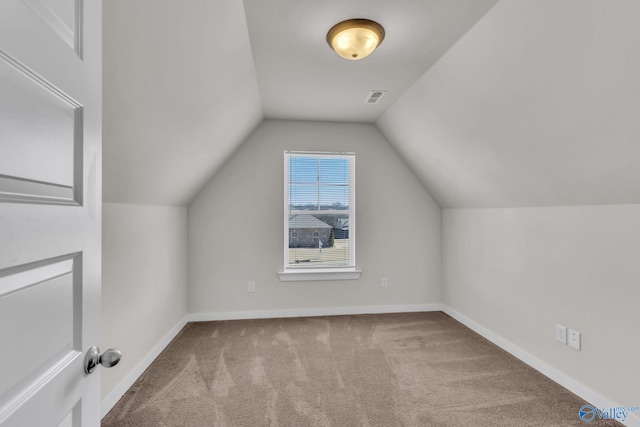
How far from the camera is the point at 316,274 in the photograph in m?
3.83

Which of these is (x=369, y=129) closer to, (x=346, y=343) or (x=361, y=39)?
(x=361, y=39)

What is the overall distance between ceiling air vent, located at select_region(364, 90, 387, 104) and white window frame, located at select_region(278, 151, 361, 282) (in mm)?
848

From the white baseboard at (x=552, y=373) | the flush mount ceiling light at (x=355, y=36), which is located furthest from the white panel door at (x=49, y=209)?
the white baseboard at (x=552, y=373)

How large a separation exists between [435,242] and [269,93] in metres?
2.66

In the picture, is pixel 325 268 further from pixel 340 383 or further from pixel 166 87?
pixel 166 87

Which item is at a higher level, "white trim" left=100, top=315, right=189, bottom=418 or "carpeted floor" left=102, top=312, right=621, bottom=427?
"white trim" left=100, top=315, right=189, bottom=418

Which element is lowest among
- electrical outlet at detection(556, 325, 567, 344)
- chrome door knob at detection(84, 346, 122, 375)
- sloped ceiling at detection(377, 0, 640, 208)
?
electrical outlet at detection(556, 325, 567, 344)

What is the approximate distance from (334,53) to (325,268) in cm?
246

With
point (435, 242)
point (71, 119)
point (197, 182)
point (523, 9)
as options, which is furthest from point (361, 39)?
point (435, 242)

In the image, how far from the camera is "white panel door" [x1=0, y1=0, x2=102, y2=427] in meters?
0.54

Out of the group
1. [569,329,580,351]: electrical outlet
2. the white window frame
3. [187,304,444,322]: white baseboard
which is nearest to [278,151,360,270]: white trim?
the white window frame

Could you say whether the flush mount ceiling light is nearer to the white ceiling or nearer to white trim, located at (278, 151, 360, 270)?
the white ceiling

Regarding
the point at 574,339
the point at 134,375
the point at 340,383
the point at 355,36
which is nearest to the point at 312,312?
the point at 340,383

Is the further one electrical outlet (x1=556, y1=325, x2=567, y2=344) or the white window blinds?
the white window blinds
